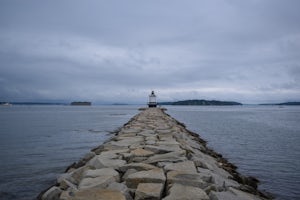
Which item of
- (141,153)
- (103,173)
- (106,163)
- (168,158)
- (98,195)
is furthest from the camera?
(141,153)

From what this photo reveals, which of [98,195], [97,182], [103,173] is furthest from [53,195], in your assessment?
[98,195]

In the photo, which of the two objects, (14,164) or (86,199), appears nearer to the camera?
(86,199)

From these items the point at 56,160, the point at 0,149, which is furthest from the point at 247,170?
the point at 0,149

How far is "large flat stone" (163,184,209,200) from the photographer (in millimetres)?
3209

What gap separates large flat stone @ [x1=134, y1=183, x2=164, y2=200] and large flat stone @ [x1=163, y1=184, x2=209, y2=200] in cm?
14

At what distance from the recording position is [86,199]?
3082mm

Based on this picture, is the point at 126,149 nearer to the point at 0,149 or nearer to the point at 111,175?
the point at 111,175

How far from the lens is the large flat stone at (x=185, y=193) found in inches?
126

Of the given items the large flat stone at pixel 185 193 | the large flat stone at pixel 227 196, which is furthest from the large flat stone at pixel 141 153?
the large flat stone at pixel 227 196

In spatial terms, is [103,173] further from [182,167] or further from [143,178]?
[182,167]

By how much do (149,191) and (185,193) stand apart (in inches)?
15.7

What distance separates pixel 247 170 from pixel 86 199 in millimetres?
5480

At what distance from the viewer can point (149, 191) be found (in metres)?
3.42

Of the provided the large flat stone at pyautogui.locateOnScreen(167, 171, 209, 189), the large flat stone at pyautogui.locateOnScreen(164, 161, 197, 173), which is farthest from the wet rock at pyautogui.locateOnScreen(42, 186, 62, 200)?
the large flat stone at pyautogui.locateOnScreen(164, 161, 197, 173)
